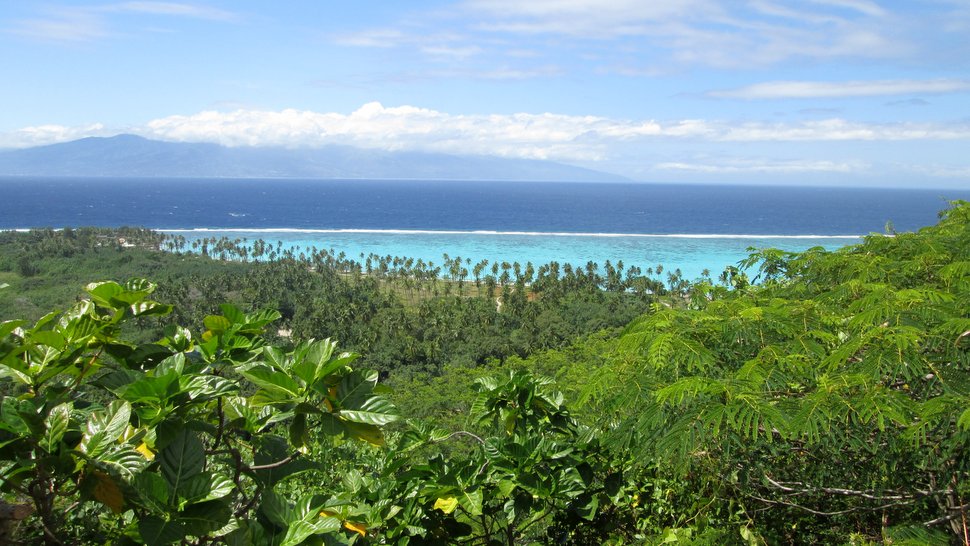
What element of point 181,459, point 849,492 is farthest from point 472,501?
point 849,492

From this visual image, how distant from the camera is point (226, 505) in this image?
145 cm

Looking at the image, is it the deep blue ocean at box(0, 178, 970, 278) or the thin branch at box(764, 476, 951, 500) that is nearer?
the thin branch at box(764, 476, 951, 500)

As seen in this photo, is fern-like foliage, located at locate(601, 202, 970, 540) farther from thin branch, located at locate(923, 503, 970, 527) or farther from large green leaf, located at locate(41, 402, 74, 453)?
large green leaf, located at locate(41, 402, 74, 453)

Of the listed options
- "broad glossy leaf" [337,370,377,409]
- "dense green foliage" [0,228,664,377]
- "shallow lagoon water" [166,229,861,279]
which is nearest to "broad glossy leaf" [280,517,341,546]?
"broad glossy leaf" [337,370,377,409]

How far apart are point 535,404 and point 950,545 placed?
58.6 inches

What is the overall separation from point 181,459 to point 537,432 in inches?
46.1

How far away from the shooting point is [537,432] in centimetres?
226

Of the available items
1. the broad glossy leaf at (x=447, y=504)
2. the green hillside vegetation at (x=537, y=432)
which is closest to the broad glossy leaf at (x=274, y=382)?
the green hillside vegetation at (x=537, y=432)

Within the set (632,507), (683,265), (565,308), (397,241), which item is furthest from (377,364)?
(397,241)

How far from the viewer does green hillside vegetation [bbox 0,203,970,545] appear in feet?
4.77

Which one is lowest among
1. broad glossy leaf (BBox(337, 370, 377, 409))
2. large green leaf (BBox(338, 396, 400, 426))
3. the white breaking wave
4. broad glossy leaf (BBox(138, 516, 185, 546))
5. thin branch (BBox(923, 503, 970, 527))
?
the white breaking wave

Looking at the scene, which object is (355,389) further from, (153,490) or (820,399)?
(820,399)

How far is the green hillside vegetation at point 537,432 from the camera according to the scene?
1455 mm

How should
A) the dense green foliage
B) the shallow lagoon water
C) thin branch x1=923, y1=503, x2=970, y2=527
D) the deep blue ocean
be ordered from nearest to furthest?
thin branch x1=923, y1=503, x2=970, y2=527
the dense green foliage
the shallow lagoon water
the deep blue ocean
